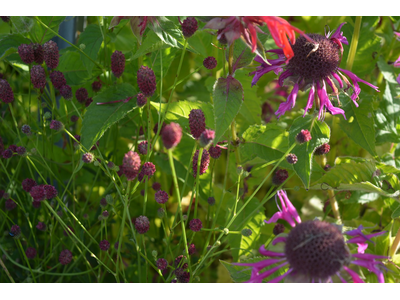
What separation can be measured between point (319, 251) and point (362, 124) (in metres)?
0.27

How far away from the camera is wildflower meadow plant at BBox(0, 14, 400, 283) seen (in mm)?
405

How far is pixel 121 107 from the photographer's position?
0.50m

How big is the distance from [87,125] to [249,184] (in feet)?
0.93

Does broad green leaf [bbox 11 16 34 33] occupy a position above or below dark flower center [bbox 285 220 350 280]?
above

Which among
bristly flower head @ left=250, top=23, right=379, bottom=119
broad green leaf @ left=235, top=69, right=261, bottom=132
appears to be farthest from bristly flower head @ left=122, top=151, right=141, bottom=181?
broad green leaf @ left=235, top=69, right=261, bottom=132

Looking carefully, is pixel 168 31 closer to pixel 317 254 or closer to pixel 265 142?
pixel 265 142

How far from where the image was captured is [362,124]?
0.57 m

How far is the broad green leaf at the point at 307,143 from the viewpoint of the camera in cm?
45

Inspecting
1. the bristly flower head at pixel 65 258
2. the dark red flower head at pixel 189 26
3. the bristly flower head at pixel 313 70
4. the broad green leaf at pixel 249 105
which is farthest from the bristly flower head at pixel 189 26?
the bristly flower head at pixel 65 258

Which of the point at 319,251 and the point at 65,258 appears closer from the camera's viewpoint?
the point at 319,251

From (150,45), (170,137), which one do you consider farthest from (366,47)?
(170,137)

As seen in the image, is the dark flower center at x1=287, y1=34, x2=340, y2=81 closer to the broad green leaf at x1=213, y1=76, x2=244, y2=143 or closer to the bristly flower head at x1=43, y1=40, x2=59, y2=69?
the broad green leaf at x1=213, y1=76, x2=244, y2=143

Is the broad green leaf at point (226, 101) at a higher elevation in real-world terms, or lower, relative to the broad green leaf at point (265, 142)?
higher

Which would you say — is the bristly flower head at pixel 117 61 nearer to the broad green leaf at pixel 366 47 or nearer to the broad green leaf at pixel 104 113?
the broad green leaf at pixel 104 113
